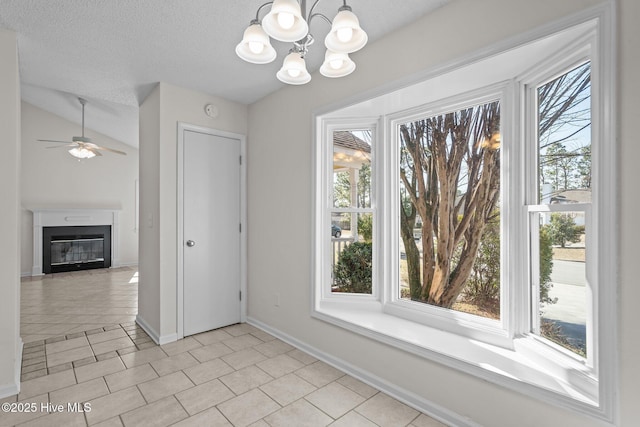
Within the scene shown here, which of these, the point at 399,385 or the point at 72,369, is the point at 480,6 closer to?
the point at 399,385

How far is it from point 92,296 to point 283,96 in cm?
411

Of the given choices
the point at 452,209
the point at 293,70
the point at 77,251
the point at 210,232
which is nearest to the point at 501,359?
the point at 452,209

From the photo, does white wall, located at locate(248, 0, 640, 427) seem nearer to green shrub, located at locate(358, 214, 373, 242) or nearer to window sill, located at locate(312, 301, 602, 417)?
window sill, located at locate(312, 301, 602, 417)

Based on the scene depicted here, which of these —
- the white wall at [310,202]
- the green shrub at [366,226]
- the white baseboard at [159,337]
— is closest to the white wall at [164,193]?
the white baseboard at [159,337]

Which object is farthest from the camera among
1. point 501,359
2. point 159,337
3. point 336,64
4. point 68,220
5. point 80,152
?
point 68,220

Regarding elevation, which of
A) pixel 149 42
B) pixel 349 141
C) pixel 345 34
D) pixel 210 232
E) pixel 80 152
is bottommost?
pixel 210 232

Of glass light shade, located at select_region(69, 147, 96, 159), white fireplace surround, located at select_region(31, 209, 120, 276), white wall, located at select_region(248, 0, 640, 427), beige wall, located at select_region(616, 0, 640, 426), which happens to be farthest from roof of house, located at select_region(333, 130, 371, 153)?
white fireplace surround, located at select_region(31, 209, 120, 276)

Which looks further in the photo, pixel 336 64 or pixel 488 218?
pixel 488 218

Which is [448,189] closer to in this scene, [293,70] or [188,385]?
[293,70]

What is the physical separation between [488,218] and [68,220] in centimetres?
749

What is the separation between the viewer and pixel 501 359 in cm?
176

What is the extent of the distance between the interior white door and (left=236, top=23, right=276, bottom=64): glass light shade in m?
1.95

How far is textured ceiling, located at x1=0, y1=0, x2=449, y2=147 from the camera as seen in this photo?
1932 mm

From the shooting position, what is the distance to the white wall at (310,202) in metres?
1.27
